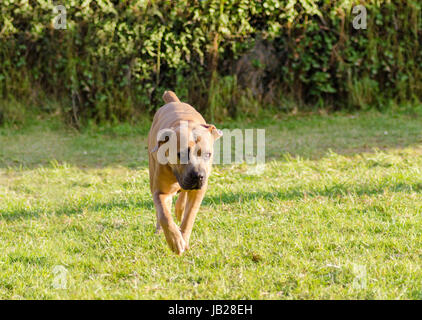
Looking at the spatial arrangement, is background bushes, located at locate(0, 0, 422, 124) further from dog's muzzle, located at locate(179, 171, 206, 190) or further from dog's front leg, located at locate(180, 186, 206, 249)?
dog's muzzle, located at locate(179, 171, 206, 190)

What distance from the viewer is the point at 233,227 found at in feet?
16.4

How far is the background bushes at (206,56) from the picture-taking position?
375 inches

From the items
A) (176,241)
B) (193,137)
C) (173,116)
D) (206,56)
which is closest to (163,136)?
(193,137)

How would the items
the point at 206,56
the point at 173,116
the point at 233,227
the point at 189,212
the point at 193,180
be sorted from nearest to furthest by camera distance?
the point at 193,180, the point at 189,212, the point at 173,116, the point at 233,227, the point at 206,56

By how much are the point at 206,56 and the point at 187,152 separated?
6.08m

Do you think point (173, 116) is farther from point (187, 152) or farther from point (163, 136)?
point (187, 152)

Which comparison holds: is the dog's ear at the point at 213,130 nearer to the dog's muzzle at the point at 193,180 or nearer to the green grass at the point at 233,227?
the dog's muzzle at the point at 193,180

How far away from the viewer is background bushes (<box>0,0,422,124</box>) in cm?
952

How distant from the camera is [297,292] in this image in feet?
11.9

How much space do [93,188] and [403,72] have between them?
6849 mm

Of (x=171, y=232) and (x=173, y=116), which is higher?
(x=173, y=116)

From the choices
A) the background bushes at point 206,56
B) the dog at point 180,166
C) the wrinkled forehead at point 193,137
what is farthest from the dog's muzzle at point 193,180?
the background bushes at point 206,56

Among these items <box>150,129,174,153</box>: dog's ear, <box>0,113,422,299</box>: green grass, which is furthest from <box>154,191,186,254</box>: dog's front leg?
<box>150,129,174,153</box>: dog's ear
